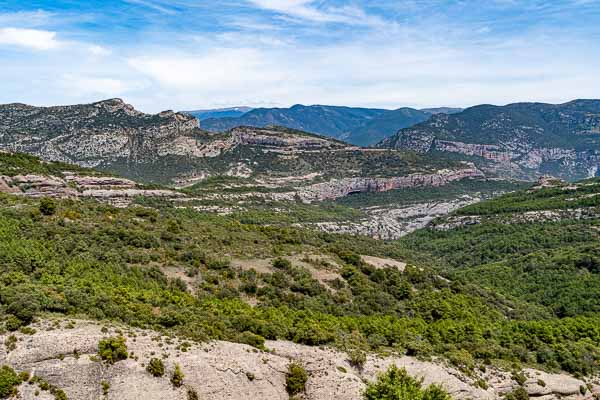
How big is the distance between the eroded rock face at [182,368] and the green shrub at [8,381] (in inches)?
16.1

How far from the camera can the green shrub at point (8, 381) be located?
70.2 ft

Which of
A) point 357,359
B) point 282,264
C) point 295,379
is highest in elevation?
point 295,379

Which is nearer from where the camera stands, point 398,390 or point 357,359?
point 398,390

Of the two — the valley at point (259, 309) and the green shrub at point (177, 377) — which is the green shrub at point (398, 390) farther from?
the green shrub at point (177, 377)

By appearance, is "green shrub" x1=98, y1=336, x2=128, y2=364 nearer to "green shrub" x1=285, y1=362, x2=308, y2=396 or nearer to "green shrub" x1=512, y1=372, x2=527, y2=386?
"green shrub" x1=285, y1=362, x2=308, y2=396

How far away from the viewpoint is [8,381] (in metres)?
21.6

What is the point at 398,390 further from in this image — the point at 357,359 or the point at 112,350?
the point at 112,350

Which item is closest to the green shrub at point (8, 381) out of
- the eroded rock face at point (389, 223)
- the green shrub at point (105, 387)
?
the green shrub at point (105, 387)

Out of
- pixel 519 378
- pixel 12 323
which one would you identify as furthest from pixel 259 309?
pixel 519 378

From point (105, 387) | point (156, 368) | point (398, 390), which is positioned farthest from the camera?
point (398, 390)

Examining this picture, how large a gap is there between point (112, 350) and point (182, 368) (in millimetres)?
3827

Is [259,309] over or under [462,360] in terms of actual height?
over

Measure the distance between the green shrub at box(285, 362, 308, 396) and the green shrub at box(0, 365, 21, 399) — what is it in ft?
46.6

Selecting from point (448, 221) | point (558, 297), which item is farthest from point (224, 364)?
point (448, 221)
